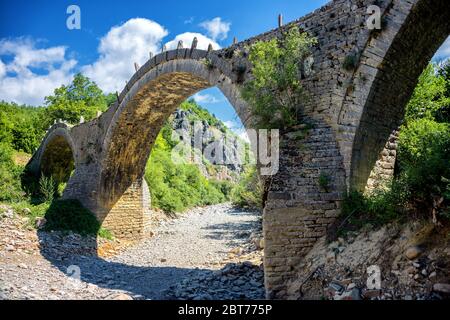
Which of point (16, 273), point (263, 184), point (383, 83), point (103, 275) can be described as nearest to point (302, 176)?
point (263, 184)

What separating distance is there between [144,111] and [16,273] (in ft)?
21.0

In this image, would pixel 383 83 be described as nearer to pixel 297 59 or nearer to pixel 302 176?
pixel 297 59

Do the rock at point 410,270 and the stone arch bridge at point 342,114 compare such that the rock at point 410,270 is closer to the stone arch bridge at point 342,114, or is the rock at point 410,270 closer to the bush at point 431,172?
the bush at point 431,172

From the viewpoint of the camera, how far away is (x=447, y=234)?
11.9 feet

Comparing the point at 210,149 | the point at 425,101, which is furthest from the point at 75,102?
the point at 425,101

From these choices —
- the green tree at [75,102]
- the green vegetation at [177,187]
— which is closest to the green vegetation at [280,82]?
the green vegetation at [177,187]

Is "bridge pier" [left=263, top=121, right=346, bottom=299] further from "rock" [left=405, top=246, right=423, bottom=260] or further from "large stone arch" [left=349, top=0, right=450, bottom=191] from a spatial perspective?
"rock" [left=405, top=246, right=423, bottom=260]

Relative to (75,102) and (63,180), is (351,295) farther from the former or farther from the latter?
(75,102)

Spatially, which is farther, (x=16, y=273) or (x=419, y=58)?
(x=16, y=273)

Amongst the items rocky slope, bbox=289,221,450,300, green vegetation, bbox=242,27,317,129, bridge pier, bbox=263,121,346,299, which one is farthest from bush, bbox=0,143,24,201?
rocky slope, bbox=289,221,450,300

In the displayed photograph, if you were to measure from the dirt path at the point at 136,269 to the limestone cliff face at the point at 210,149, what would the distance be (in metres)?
24.3

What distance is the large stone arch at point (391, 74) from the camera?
5035 mm

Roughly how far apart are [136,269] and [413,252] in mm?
7196

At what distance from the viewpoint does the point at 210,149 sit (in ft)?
147
